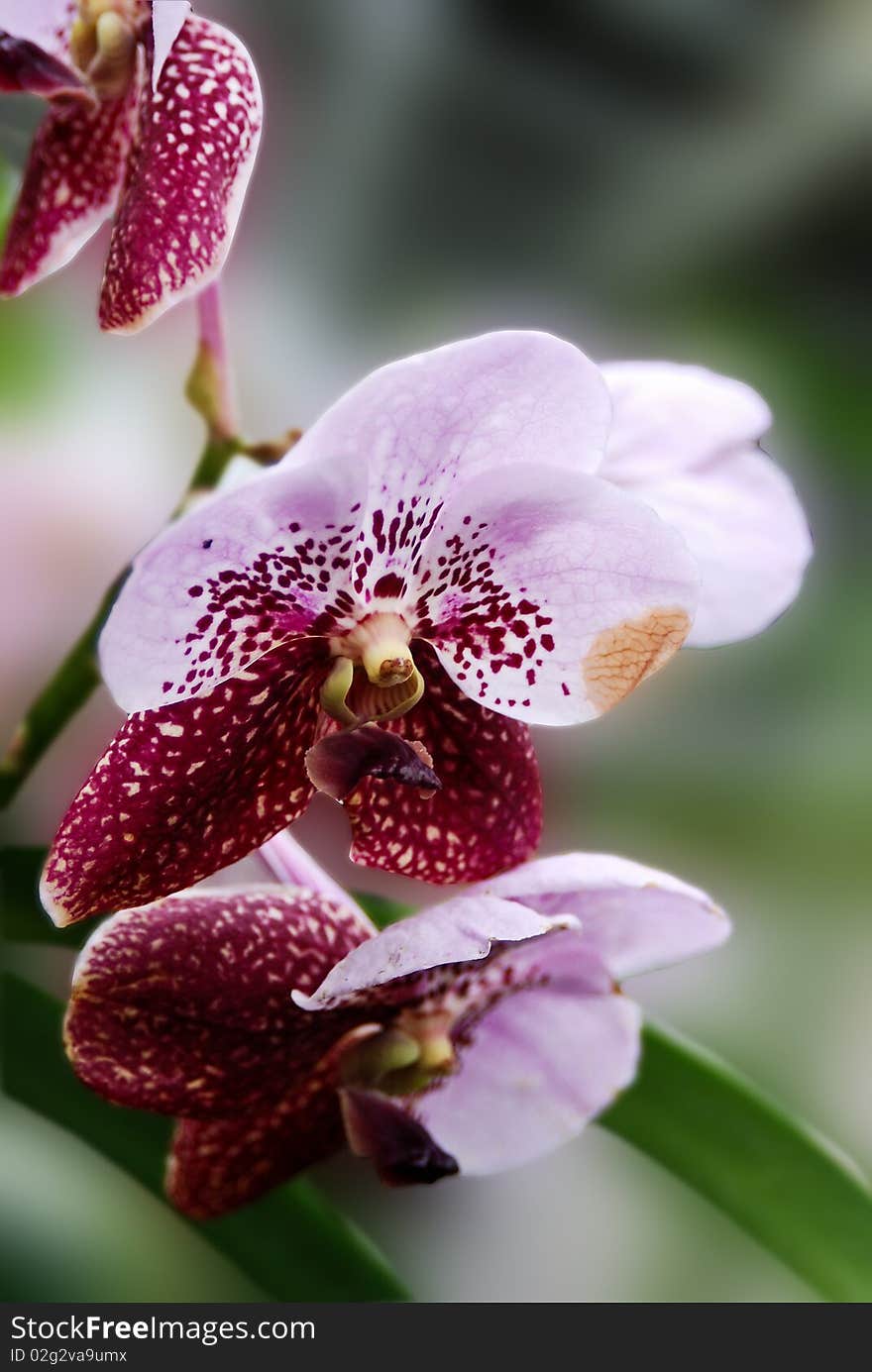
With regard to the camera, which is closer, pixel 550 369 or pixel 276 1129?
pixel 550 369

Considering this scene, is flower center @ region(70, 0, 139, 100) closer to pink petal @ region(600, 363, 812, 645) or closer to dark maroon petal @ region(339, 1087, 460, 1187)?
pink petal @ region(600, 363, 812, 645)

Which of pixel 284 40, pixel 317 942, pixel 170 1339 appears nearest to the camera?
pixel 317 942

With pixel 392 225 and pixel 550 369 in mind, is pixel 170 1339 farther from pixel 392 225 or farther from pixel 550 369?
pixel 392 225

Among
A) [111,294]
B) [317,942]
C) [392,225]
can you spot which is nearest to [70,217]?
[111,294]

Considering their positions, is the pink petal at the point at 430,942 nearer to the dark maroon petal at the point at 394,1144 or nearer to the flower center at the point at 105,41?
the dark maroon petal at the point at 394,1144

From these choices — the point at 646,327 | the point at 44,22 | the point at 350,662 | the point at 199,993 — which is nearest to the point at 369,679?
the point at 350,662

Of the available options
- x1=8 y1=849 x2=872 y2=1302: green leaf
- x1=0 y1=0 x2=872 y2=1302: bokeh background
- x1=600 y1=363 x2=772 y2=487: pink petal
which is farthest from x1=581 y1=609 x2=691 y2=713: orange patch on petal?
x1=0 y1=0 x2=872 y2=1302: bokeh background
